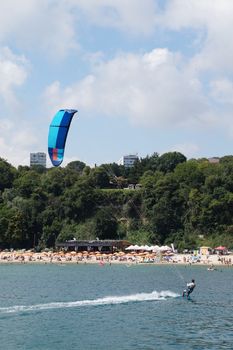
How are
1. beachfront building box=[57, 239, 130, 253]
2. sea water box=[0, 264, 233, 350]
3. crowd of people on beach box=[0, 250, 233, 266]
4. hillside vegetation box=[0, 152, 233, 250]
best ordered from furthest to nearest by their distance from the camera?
beachfront building box=[57, 239, 130, 253] → hillside vegetation box=[0, 152, 233, 250] → crowd of people on beach box=[0, 250, 233, 266] → sea water box=[0, 264, 233, 350]

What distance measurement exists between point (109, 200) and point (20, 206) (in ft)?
43.9

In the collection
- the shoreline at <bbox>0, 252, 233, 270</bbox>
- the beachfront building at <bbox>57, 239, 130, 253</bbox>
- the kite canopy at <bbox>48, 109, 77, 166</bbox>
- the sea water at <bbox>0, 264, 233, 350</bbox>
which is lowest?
the sea water at <bbox>0, 264, 233, 350</bbox>

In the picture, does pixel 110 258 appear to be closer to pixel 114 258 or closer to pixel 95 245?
pixel 114 258

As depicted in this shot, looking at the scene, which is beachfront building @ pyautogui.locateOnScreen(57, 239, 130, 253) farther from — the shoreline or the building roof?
the shoreline

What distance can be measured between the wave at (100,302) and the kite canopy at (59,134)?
31.5 feet

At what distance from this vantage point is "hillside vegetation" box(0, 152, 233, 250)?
96.2 metres

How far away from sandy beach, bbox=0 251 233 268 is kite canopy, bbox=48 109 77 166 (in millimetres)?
51915

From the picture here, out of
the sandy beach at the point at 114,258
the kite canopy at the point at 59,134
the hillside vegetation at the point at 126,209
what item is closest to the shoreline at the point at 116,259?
the sandy beach at the point at 114,258

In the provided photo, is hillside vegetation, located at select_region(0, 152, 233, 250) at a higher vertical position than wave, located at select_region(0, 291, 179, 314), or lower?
higher

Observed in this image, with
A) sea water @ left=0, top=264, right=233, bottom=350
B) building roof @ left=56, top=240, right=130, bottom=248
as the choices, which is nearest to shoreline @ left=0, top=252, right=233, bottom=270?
building roof @ left=56, top=240, right=130, bottom=248

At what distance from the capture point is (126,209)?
354 feet

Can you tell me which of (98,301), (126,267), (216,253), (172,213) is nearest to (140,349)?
(98,301)

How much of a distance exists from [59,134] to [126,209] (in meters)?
74.7

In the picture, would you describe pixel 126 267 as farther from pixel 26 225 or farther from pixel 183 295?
pixel 183 295
